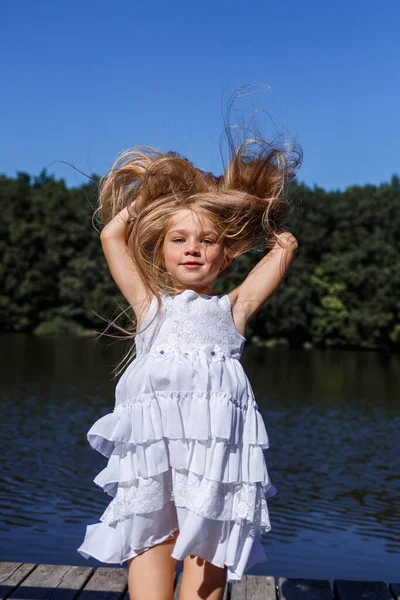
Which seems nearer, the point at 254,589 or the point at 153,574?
the point at 153,574

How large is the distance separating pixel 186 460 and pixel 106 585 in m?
1.88

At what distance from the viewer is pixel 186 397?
107 inches

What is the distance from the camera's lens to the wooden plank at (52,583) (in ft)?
13.4

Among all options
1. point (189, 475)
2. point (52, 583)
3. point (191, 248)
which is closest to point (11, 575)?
point (52, 583)

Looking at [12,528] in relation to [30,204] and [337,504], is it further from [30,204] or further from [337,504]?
[30,204]

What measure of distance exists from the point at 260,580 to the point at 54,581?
3.51ft

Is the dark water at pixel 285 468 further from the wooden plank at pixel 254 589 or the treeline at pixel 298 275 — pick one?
the treeline at pixel 298 275

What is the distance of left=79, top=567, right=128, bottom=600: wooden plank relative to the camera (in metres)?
4.14

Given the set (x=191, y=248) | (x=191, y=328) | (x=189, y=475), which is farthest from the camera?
(x=191, y=248)

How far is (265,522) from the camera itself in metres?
2.72

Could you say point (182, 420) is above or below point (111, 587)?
above

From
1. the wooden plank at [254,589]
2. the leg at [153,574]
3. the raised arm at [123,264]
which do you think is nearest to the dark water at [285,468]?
the wooden plank at [254,589]

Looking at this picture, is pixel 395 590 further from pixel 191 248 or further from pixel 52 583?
pixel 191 248

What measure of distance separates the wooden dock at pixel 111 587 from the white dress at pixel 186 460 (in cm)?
148
